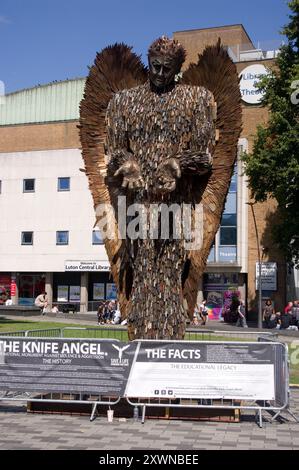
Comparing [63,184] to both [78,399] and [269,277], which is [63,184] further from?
[78,399]

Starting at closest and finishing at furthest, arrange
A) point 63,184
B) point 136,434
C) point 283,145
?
point 136,434, point 283,145, point 63,184

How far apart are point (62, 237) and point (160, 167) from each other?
34911 mm

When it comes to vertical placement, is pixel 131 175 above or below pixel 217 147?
below

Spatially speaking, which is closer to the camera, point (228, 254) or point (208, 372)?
point (208, 372)

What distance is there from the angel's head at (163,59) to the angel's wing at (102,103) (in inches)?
30.0

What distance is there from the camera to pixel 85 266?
142ft

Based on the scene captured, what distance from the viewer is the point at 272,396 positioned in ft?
29.8

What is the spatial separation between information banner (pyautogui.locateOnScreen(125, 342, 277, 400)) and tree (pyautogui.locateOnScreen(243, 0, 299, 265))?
18.4 meters

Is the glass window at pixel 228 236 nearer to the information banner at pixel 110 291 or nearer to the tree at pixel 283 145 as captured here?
the information banner at pixel 110 291

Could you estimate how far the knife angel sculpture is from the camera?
32.8ft

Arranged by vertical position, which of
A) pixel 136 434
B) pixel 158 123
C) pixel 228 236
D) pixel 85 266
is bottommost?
pixel 136 434

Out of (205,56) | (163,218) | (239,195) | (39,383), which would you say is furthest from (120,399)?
(239,195)

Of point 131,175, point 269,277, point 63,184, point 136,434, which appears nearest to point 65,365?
point 136,434

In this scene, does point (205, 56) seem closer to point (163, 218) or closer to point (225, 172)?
point (225, 172)
